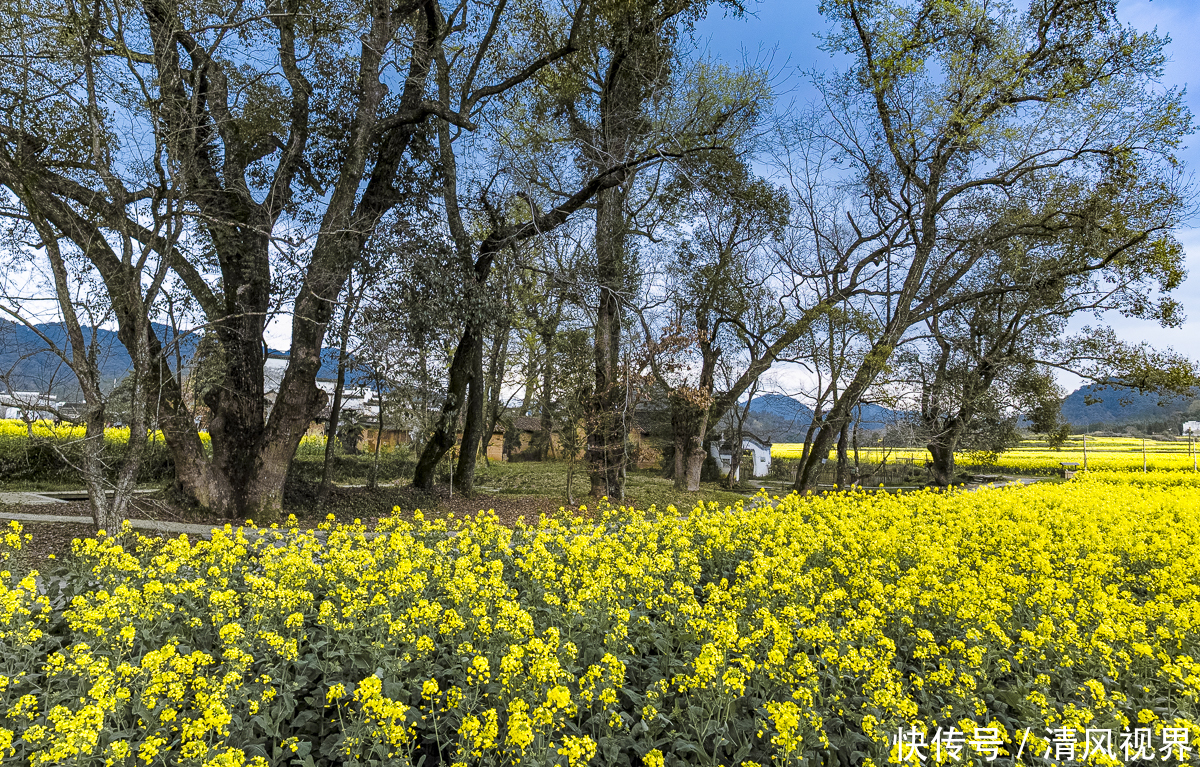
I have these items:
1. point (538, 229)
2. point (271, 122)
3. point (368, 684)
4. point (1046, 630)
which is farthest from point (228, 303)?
point (1046, 630)

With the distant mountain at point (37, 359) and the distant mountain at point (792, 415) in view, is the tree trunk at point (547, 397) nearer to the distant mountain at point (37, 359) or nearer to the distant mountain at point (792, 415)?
the distant mountain at point (792, 415)

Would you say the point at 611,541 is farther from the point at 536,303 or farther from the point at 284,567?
the point at 536,303

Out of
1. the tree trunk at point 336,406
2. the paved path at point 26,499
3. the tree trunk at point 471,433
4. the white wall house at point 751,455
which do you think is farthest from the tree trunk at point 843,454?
the paved path at point 26,499

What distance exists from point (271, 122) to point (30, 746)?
9889 mm

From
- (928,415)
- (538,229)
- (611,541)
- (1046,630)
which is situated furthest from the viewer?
(928,415)

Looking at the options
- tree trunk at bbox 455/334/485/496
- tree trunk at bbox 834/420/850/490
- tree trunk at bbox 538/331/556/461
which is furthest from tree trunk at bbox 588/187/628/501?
tree trunk at bbox 834/420/850/490

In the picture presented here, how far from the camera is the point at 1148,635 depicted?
4414mm

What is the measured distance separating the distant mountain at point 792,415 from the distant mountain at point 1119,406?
5.23m

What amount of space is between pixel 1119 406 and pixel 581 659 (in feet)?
74.6

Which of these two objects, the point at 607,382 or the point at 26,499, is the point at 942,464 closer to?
the point at 607,382

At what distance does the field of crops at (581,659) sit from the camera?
2674 mm

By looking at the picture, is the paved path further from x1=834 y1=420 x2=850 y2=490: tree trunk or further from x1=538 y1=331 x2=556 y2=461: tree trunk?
x1=834 y1=420 x2=850 y2=490: tree trunk

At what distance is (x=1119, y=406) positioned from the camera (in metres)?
19.3

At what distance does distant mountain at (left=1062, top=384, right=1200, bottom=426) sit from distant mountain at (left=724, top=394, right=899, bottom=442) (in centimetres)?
523
